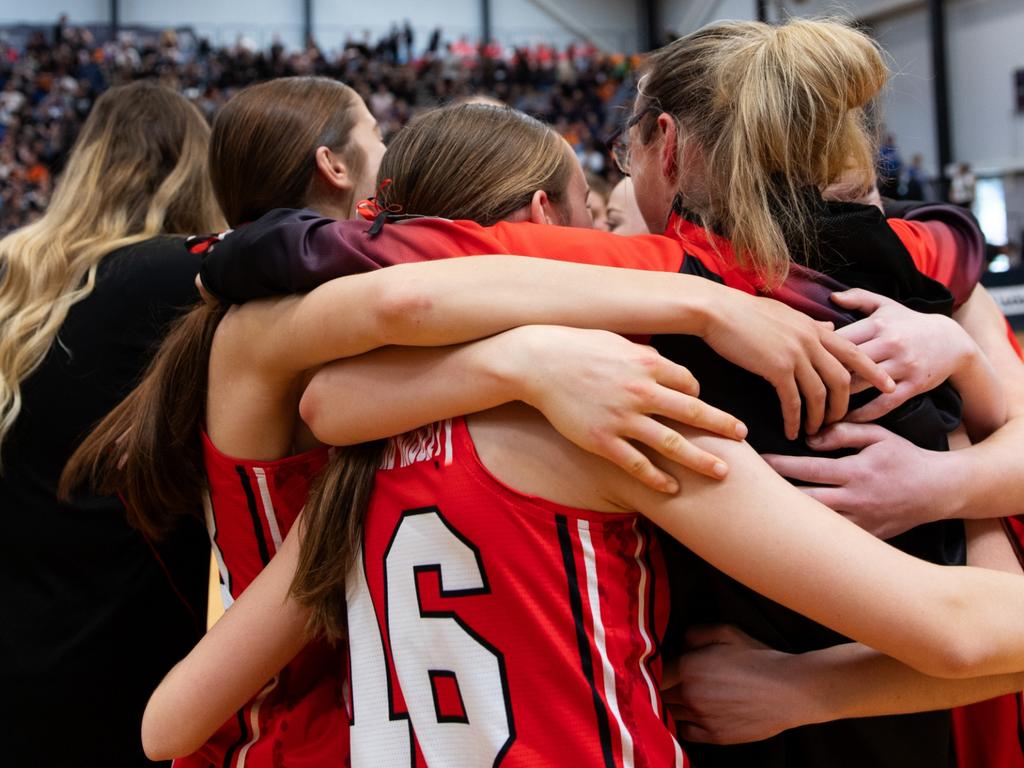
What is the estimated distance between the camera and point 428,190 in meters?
1.22

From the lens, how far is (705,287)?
105cm

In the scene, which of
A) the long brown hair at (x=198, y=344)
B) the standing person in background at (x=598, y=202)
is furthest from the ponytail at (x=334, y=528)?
the standing person in background at (x=598, y=202)

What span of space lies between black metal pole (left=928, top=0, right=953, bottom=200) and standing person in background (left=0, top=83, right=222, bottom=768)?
14.1 m

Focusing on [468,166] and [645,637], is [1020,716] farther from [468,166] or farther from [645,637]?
[468,166]

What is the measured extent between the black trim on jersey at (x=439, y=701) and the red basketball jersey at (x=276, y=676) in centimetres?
27

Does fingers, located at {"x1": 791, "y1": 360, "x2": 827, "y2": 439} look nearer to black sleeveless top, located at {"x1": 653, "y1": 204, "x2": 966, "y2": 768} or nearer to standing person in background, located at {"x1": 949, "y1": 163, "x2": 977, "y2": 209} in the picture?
black sleeveless top, located at {"x1": 653, "y1": 204, "x2": 966, "y2": 768}

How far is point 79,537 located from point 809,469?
1518 millimetres

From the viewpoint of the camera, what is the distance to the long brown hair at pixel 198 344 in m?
1.40

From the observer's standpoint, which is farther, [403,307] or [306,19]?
[306,19]

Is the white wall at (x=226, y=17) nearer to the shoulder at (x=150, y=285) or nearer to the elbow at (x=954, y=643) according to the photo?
the shoulder at (x=150, y=285)

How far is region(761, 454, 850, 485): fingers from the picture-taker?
1.08 metres

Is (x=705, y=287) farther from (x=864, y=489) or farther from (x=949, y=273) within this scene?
(x=949, y=273)

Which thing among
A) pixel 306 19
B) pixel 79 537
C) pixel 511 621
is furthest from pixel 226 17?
pixel 511 621

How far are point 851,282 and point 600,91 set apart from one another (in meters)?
16.4
